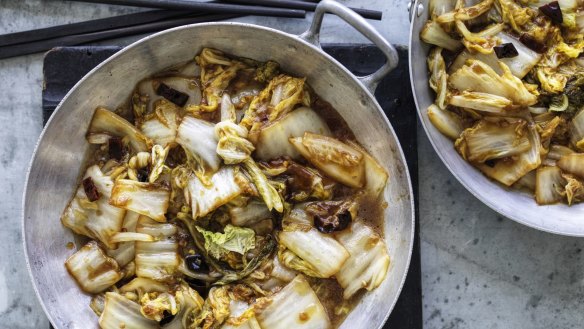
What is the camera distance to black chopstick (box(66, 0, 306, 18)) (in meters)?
3.13

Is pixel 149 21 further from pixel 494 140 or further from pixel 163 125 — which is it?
pixel 494 140

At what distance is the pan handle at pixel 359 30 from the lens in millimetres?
2717

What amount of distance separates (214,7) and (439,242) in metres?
1.61

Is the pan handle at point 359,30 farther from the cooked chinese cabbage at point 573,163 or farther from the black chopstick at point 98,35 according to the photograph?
the cooked chinese cabbage at point 573,163

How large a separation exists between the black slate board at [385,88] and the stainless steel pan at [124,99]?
0.27 m

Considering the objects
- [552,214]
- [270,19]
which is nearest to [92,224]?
[270,19]

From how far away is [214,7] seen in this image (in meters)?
3.17

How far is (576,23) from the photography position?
302 centimetres

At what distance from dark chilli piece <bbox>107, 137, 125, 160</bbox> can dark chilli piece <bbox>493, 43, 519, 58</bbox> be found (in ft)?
5.66

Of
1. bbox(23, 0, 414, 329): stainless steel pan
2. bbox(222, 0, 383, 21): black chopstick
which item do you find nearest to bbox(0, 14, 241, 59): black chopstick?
bbox(222, 0, 383, 21): black chopstick

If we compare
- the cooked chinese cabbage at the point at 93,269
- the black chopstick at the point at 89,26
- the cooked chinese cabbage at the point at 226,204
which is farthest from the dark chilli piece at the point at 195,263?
the black chopstick at the point at 89,26

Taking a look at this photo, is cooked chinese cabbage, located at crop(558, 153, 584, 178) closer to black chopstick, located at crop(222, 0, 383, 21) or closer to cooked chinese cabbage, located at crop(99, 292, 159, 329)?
black chopstick, located at crop(222, 0, 383, 21)

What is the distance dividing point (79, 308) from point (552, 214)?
2.21 m

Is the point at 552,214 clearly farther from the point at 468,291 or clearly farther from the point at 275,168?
the point at 275,168
